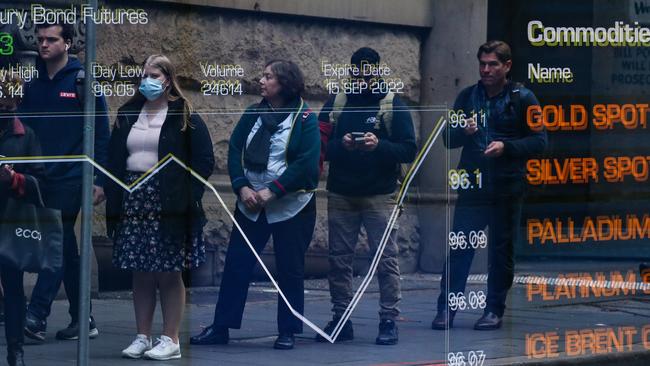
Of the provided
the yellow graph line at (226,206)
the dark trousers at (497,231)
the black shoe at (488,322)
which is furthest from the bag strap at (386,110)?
the black shoe at (488,322)

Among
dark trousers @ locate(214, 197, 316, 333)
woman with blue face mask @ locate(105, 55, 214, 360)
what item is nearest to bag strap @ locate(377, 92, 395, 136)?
dark trousers @ locate(214, 197, 316, 333)

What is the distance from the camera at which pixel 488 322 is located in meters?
7.24

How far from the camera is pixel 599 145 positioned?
7.48 m

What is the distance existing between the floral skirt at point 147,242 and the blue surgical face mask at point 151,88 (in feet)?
1.22

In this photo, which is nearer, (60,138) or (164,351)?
(60,138)

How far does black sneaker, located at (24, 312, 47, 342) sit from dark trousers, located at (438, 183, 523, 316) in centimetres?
212

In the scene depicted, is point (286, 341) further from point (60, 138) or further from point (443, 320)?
point (60, 138)

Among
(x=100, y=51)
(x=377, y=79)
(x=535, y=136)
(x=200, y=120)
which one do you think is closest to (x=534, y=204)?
(x=535, y=136)

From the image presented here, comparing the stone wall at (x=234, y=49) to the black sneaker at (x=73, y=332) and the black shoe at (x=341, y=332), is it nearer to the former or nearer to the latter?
the black shoe at (x=341, y=332)

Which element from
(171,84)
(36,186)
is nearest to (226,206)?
(171,84)

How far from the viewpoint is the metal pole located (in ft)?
19.1

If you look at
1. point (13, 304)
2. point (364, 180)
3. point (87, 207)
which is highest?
point (364, 180)

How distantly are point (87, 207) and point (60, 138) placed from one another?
313 mm

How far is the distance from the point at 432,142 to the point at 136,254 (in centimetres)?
159
